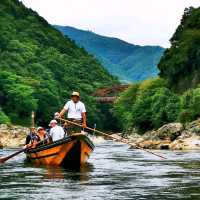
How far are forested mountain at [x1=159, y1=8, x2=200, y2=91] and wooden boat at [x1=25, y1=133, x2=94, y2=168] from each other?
6913cm

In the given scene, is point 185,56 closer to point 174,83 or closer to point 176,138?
point 174,83

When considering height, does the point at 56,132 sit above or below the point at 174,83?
below

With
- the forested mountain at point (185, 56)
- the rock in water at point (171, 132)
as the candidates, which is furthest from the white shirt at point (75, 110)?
the forested mountain at point (185, 56)

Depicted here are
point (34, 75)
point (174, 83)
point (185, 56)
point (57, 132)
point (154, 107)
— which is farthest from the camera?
point (34, 75)

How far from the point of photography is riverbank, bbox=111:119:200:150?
Answer: 2058 inches

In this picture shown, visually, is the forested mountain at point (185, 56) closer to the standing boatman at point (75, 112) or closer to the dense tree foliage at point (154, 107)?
the dense tree foliage at point (154, 107)

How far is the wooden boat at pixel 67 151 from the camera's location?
25.9 metres

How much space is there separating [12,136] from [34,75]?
220 feet

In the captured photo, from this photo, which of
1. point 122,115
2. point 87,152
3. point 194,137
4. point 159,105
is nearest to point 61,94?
point 122,115

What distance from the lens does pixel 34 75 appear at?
5802 inches

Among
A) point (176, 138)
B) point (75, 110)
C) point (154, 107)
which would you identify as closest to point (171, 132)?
point (176, 138)

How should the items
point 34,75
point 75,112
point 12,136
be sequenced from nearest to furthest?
point 75,112 → point 12,136 → point 34,75

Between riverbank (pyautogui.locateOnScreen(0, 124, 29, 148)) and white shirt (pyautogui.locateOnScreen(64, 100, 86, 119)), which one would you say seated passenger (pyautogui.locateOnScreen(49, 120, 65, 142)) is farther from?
riverbank (pyautogui.locateOnScreen(0, 124, 29, 148))

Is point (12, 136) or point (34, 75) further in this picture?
point (34, 75)
